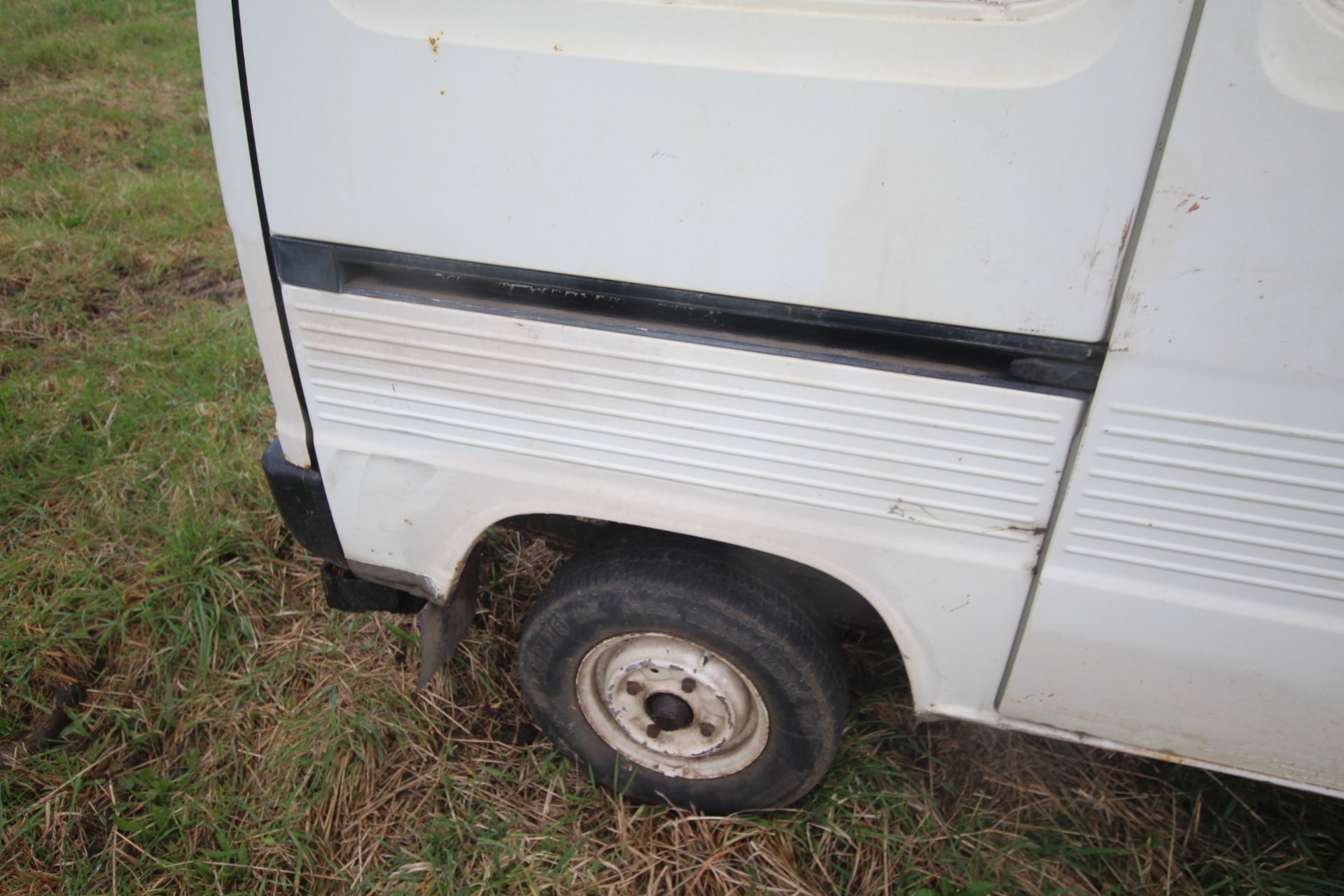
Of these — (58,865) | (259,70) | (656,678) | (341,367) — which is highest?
(259,70)

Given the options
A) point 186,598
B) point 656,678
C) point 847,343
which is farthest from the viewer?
point 186,598

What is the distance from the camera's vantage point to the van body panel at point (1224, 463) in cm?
109

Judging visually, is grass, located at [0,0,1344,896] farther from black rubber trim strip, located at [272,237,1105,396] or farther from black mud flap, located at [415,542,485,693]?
black rubber trim strip, located at [272,237,1105,396]

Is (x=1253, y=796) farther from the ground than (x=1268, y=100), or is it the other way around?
(x=1268, y=100)

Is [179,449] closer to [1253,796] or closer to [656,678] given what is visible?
[656,678]

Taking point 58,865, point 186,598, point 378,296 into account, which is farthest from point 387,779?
point 378,296

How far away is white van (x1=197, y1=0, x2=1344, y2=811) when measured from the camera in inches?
45.4

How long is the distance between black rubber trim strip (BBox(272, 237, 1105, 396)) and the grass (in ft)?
3.93

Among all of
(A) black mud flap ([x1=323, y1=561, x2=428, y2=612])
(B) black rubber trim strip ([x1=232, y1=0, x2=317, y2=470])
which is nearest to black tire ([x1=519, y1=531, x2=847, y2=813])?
(A) black mud flap ([x1=323, y1=561, x2=428, y2=612])

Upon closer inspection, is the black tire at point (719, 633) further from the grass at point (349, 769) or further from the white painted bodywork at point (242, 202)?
the white painted bodywork at point (242, 202)

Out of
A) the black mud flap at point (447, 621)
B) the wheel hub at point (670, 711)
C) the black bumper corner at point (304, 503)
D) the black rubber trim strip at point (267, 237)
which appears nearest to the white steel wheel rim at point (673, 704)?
the wheel hub at point (670, 711)

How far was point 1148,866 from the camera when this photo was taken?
76.2 inches

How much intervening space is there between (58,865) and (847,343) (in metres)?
2.17

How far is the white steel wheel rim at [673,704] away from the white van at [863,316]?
0.30 ft
